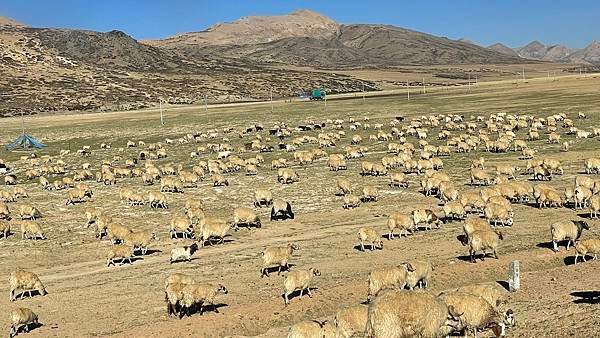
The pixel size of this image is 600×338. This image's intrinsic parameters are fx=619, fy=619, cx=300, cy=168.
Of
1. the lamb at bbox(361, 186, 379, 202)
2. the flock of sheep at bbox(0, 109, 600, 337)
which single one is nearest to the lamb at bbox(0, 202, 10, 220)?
the flock of sheep at bbox(0, 109, 600, 337)

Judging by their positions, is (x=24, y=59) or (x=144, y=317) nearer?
(x=144, y=317)

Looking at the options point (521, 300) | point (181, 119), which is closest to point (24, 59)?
point (181, 119)

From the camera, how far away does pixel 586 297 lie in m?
14.2

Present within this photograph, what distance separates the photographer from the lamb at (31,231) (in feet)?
77.0

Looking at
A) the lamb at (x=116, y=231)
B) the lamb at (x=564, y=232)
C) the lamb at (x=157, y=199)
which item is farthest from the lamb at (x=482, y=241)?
the lamb at (x=157, y=199)

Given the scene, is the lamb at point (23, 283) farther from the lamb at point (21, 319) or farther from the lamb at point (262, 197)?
the lamb at point (262, 197)

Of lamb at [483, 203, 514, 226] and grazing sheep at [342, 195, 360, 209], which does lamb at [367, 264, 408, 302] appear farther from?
grazing sheep at [342, 195, 360, 209]

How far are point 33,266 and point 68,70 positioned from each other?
15321 cm

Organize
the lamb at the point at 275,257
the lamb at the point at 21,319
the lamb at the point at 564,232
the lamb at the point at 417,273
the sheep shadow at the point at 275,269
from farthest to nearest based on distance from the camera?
1. the sheep shadow at the point at 275,269
2. the lamb at the point at 564,232
3. the lamb at the point at 275,257
4. the lamb at the point at 417,273
5. the lamb at the point at 21,319

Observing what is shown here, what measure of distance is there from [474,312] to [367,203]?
1549 cm

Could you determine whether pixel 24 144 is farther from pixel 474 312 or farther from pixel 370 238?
pixel 474 312

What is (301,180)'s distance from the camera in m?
33.9

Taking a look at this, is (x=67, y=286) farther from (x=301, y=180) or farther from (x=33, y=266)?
(x=301, y=180)

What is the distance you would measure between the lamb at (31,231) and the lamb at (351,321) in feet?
51.0
